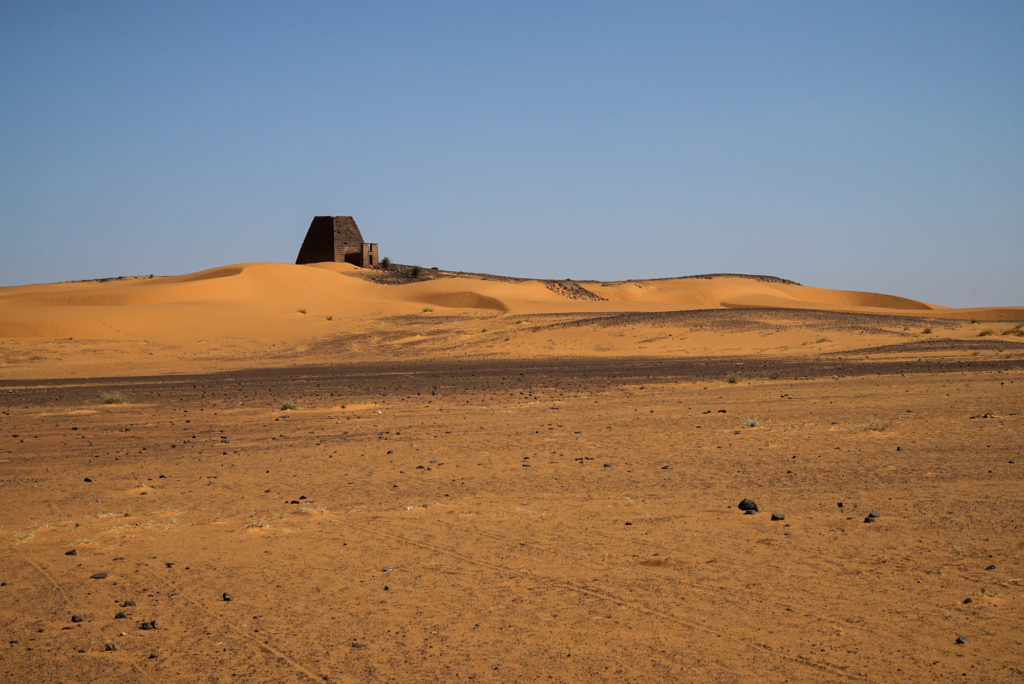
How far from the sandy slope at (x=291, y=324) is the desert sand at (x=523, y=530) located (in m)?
13.5

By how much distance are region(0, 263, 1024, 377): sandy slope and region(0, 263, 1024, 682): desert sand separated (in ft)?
44.2

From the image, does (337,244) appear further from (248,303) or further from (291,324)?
(291,324)

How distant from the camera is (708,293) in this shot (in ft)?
311

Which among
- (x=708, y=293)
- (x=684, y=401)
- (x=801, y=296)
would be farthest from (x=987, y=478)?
(x=801, y=296)

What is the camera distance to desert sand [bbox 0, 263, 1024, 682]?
579 centimetres

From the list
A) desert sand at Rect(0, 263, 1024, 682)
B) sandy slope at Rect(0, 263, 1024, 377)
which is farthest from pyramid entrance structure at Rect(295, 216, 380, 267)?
desert sand at Rect(0, 263, 1024, 682)

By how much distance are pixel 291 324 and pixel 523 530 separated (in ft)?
134

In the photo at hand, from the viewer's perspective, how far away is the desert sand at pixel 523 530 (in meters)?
5.79

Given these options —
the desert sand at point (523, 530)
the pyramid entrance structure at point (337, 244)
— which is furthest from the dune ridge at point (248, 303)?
the desert sand at point (523, 530)

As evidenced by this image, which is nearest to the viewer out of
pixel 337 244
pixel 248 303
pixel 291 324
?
pixel 291 324

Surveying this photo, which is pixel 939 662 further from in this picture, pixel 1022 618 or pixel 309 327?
pixel 309 327

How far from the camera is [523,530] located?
28.8 ft

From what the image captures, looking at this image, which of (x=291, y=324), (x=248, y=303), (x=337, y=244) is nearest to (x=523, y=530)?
(x=291, y=324)

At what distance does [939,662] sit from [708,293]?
3597 inches
